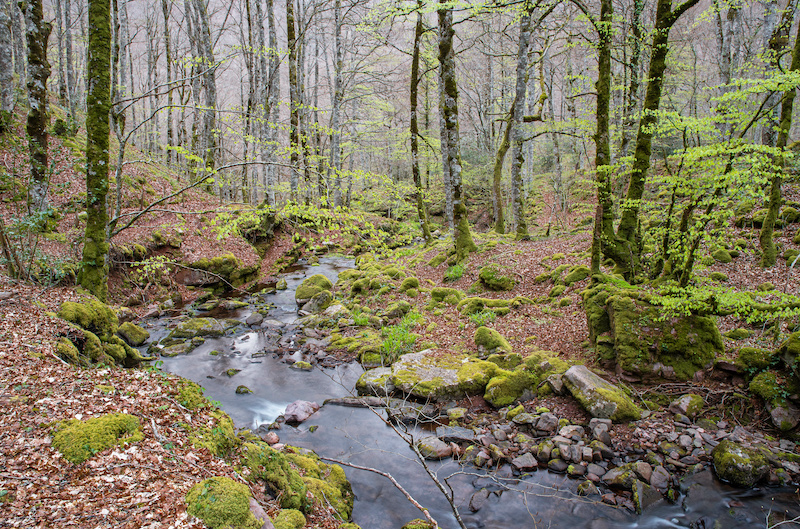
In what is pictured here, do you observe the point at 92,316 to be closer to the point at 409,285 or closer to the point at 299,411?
the point at 299,411

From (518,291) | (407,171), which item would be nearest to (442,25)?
(518,291)

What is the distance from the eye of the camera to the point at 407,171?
36.0 m

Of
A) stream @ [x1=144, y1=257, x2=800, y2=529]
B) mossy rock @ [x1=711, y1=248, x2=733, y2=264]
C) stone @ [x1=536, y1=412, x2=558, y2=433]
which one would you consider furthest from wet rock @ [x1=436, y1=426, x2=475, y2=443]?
mossy rock @ [x1=711, y1=248, x2=733, y2=264]

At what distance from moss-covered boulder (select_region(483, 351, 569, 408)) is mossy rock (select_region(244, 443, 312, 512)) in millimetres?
3484

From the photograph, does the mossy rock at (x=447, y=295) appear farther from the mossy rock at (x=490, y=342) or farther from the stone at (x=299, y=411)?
the stone at (x=299, y=411)

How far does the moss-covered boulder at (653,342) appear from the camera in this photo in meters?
5.84

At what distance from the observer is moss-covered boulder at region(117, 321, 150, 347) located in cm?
873

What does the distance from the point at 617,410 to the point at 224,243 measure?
45.3 feet

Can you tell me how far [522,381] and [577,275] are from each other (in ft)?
12.1

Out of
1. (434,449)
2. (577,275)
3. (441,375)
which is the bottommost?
(434,449)

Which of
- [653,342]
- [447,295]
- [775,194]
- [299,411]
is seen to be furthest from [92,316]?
[775,194]

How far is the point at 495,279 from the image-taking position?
404 inches

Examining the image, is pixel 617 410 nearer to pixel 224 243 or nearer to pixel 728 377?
pixel 728 377

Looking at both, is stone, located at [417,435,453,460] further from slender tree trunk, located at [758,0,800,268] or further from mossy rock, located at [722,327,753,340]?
slender tree trunk, located at [758,0,800,268]
